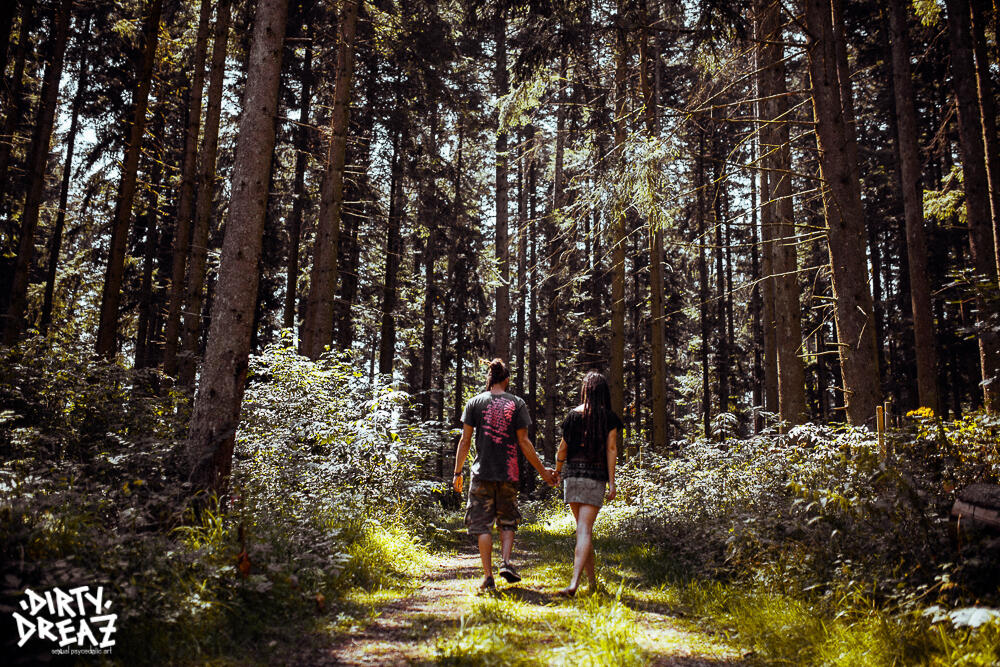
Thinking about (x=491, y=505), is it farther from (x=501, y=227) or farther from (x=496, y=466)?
(x=501, y=227)

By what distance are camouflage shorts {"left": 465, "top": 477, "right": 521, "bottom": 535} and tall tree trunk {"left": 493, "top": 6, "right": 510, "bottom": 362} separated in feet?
32.8

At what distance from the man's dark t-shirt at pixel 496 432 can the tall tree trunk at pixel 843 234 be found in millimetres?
4248

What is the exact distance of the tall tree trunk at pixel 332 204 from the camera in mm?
12219

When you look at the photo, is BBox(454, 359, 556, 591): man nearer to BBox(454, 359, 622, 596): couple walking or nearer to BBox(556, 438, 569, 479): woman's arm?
BBox(454, 359, 622, 596): couple walking

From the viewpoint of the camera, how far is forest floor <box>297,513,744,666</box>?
12.1ft

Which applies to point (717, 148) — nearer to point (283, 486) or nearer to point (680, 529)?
point (680, 529)

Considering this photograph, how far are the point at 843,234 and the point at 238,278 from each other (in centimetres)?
738

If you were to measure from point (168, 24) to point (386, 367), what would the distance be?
11.5 metres

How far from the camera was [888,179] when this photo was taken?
22.2m

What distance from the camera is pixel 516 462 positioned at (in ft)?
20.3

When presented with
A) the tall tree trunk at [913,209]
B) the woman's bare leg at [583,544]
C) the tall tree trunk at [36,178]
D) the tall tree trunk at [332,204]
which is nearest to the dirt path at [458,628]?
the woman's bare leg at [583,544]

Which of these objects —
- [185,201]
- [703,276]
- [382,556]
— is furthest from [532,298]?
[382,556]

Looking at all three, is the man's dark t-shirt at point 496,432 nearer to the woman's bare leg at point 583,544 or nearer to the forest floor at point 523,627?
the woman's bare leg at point 583,544

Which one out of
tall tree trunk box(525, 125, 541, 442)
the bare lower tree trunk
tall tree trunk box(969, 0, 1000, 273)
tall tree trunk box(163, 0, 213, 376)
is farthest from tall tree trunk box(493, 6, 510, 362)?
tall tree trunk box(969, 0, 1000, 273)
